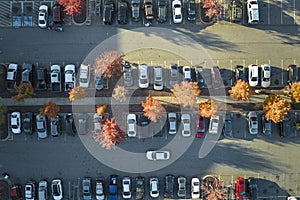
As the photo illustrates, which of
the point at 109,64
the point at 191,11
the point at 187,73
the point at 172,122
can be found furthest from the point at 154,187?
the point at 191,11

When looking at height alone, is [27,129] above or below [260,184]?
above

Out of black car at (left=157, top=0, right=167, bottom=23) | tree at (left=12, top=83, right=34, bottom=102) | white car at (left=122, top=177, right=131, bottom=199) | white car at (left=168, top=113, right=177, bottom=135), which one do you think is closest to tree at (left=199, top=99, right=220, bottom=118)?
white car at (left=168, top=113, right=177, bottom=135)

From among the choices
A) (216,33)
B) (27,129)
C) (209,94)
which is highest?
(216,33)

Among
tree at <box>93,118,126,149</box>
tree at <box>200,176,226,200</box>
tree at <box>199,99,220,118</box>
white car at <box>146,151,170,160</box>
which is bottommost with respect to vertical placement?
tree at <box>200,176,226,200</box>

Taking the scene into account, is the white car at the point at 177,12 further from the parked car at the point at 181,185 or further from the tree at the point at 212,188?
the tree at the point at 212,188

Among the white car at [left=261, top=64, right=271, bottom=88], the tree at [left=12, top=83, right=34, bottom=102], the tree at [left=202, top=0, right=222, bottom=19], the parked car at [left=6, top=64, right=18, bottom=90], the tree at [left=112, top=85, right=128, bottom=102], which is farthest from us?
the white car at [left=261, top=64, right=271, bottom=88]

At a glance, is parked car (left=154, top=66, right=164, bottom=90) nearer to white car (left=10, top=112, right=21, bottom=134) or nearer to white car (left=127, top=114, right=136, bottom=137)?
white car (left=127, top=114, right=136, bottom=137)

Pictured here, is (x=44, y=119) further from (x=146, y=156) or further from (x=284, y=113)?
(x=284, y=113)

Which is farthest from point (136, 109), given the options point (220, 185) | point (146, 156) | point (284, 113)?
point (284, 113)
